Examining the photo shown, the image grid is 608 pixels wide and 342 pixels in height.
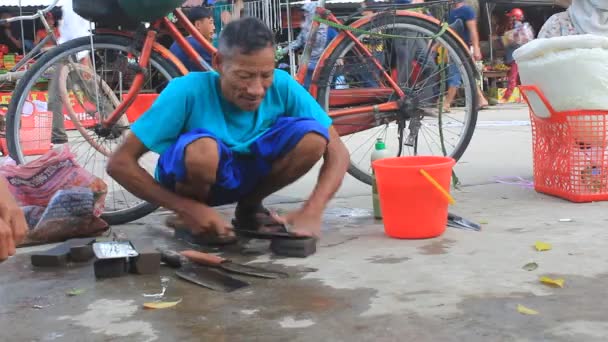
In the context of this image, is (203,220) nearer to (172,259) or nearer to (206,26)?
(172,259)

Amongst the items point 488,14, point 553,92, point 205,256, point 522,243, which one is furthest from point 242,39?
point 488,14

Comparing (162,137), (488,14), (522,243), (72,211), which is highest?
(488,14)

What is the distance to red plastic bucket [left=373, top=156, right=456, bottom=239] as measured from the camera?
2842mm

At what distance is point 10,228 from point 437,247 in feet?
5.59

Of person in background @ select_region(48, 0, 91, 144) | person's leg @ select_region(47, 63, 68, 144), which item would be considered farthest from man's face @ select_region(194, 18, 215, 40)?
person's leg @ select_region(47, 63, 68, 144)

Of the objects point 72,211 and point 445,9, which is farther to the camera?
point 445,9

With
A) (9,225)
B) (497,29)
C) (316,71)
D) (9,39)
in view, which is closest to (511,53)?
(497,29)

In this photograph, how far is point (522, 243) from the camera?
9.02ft

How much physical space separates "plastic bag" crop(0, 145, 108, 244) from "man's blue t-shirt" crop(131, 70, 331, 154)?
66cm

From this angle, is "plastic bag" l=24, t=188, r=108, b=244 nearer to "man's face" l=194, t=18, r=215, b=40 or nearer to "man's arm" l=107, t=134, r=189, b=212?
"man's arm" l=107, t=134, r=189, b=212

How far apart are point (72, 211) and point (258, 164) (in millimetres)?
897

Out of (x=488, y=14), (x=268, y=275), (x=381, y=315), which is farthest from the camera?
(x=488, y=14)

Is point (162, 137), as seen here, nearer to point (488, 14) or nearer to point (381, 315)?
point (381, 315)

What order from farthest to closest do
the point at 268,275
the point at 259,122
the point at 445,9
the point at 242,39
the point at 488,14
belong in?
1. the point at 488,14
2. the point at 445,9
3. the point at 259,122
4. the point at 242,39
5. the point at 268,275
